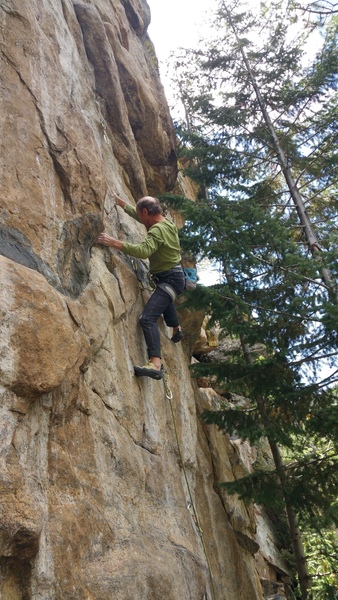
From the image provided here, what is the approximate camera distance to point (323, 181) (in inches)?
451

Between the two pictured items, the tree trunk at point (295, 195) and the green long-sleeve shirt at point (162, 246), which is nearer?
the green long-sleeve shirt at point (162, 246)

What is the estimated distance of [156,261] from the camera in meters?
6.89

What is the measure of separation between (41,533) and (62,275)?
2.45m

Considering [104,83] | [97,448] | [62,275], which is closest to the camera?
[97,448]

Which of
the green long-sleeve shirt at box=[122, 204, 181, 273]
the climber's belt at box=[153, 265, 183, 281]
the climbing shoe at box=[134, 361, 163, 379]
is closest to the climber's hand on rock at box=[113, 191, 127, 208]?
the green long-sleeve shirt at box=[122, 204, 181, 273]

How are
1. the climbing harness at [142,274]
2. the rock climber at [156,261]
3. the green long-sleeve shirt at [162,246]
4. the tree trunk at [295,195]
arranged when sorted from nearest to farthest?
the rock climber at [156,261]
the green long-sleeve shirt at [162,246]
the climbing harness at [142,274]
the tree trunk at [295,195]

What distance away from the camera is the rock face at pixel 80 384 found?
3.75 metres

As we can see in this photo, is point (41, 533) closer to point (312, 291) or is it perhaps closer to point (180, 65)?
point (312, 291)

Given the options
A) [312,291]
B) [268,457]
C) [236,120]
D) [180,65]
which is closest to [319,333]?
[312,291]

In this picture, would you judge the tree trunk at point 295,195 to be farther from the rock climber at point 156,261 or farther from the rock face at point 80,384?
the rock face at point 80,384

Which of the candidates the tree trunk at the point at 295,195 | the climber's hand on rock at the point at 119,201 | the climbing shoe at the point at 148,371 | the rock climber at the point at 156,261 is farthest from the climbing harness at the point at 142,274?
the tree trunk at the point at 295,195

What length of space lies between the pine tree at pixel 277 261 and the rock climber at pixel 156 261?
109cm

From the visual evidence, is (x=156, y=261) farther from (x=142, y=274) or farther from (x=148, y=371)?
(x=148, y=371)

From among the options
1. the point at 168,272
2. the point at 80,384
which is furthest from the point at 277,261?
the point at 80,384
